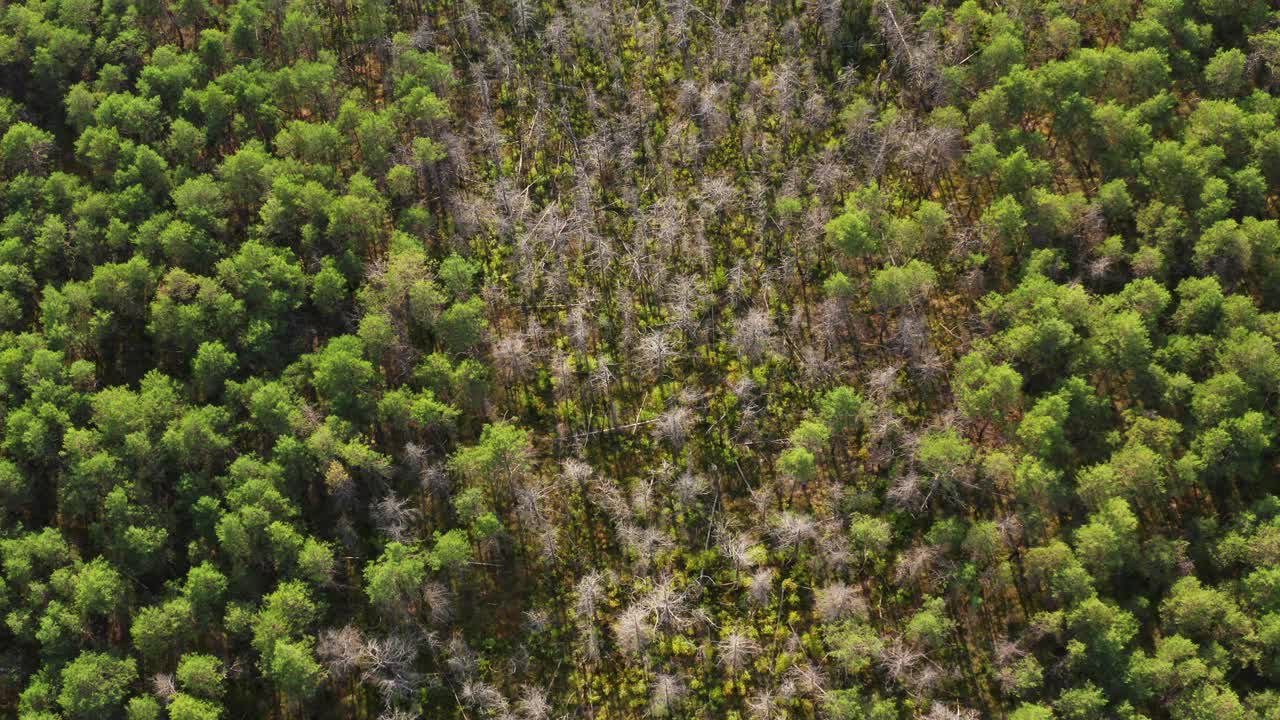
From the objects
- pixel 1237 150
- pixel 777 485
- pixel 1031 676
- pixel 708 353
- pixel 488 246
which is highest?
pixel 1237 150

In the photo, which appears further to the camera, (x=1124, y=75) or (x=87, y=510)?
(x=1124, y=75)

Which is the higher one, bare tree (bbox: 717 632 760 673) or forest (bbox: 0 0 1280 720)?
forest (bbox: 0 0 1280 720)

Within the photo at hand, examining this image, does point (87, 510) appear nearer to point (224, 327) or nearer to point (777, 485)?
point (224, 327)

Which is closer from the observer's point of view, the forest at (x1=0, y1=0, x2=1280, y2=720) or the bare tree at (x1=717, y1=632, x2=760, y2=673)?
the forest at (x1=0, y1=0, x2=1280, y2=720)

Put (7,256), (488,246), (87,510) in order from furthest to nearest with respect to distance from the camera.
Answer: (488,246) → (7,256) → (87,510)

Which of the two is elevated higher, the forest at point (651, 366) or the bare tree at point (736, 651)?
the forest at point (651, 366)

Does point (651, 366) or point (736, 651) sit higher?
point (651, 366)

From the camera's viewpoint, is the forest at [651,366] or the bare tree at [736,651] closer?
the forest at [651,366]

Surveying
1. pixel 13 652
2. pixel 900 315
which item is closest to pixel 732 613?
pixel 900 315
